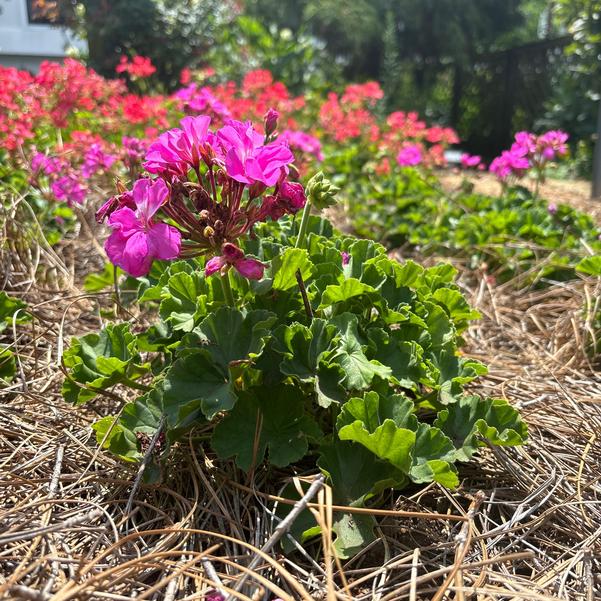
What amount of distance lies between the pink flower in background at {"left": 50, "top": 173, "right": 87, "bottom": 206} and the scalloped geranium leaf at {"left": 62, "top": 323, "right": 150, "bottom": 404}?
59.3 inches

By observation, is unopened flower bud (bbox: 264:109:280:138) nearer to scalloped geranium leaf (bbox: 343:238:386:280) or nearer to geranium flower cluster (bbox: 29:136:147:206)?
scalloped geranium leaf (bbox: 343:238:386:280)

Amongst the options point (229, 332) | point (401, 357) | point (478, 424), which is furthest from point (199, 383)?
point (478, 424)

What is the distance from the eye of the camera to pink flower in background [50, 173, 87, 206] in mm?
2723

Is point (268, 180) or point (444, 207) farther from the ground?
point (268, 180)

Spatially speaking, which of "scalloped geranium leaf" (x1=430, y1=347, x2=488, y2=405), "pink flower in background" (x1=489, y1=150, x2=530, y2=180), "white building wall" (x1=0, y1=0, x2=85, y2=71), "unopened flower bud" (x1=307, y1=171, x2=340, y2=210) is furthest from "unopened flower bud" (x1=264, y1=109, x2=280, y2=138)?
"white building wall" (x1=0, y1=0, x2=85, y2=71)

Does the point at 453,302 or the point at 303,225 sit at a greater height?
the point at 303,225

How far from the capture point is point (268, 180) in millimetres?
1133

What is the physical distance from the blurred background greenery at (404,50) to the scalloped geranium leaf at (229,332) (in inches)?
248

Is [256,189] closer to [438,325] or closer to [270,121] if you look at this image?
[270,121]

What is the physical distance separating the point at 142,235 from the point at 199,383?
14.0 inches

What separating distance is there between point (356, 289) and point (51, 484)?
0.77 meters

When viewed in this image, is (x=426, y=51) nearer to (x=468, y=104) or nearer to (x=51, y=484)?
(x=468, y=104)

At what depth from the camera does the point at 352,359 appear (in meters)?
1.28

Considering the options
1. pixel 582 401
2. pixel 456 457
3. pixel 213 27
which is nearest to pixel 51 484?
pixel 456 457
